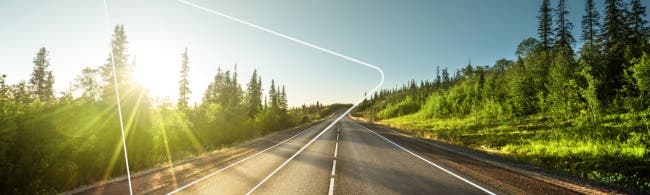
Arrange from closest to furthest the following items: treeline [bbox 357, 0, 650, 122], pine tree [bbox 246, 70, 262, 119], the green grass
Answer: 1. the green grass
2. treeline [bbox 357, 0, 650, 122]
3. pine tree [bbox 246, 70, 262, 119]

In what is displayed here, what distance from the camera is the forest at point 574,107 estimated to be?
12.5 metres

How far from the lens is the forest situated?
41.1 feet

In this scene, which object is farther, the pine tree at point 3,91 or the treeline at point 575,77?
the treeline at point 575,77

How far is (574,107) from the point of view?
71.1 ft

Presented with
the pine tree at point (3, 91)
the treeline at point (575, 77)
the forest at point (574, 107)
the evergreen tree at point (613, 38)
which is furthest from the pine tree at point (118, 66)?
the evergreen tree at point (613, 38)

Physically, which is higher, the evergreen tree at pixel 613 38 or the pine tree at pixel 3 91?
the evergreen tree at pixel 613 38

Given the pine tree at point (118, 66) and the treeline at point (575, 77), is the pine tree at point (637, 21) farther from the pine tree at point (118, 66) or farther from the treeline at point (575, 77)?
the pine tree at point (118, 66)

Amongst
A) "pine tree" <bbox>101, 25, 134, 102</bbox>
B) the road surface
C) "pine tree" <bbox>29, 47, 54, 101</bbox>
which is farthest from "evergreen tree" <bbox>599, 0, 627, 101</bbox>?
"pine tree" <bbox>29, 47, 54, 101</bbox>

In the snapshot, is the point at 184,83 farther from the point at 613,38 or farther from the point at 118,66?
the point at 613,38

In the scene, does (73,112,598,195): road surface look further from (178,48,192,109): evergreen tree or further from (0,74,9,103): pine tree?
(178,48,192,109): evergreen tree

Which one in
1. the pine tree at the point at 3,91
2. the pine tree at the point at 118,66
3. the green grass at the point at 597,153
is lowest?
the green grass at the point at 597,153

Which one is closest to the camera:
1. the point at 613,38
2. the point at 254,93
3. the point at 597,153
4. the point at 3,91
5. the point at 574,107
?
the point at 3,91

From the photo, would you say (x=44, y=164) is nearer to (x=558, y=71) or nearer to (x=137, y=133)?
(x=137, y=133)

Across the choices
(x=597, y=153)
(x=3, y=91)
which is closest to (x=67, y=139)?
(x=3, y=91)
